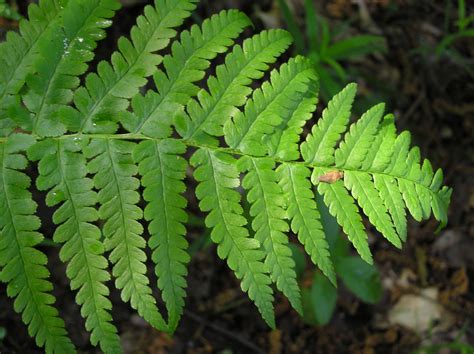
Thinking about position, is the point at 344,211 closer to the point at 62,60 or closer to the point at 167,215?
the point at 167,215

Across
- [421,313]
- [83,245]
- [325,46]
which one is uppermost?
[83,245]

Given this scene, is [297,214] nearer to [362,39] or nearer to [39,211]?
[39,211]

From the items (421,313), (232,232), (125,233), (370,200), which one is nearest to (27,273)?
(125,233)

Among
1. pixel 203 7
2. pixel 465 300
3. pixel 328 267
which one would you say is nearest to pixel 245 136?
pixel 328 267

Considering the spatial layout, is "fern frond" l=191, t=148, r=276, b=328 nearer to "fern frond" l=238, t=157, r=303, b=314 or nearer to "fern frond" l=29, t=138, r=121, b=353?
"fern frond" l=238, t=157, r=303, b=314

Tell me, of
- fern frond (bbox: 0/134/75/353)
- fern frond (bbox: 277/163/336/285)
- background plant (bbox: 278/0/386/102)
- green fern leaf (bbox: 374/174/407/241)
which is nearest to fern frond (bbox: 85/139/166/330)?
A: fern frond (bbox: 0/134/75/353)

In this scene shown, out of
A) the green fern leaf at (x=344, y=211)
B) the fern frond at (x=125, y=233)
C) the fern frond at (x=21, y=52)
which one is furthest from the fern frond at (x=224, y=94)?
the fern frond at (x=21, y=52)

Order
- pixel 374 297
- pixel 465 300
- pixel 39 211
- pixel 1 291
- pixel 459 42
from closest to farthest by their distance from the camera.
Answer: pixel 1 291, pixel 39 211, pixel 374 297, pixel 465 300, pixel 459 42
